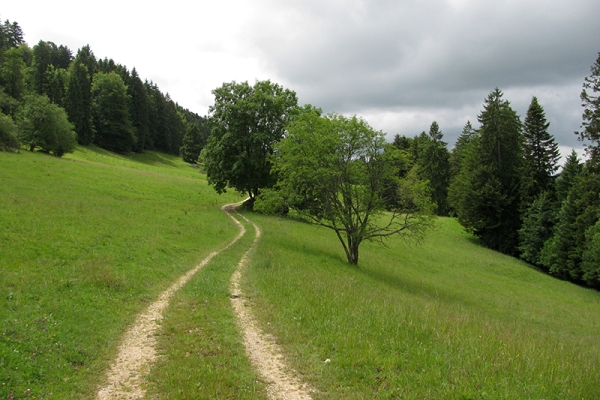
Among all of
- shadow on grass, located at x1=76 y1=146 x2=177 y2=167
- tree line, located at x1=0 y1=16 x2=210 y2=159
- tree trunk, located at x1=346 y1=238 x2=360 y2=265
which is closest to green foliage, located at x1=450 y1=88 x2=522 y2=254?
tree trunk, located at x1=346 y1=238 x2=360 y2=265

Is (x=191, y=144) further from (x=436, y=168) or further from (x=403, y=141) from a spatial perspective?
(x=436, y=168)

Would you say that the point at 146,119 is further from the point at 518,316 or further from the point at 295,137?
the point at 518,316

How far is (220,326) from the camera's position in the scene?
30.0 feet

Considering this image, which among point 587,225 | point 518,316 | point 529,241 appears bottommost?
point 518,316

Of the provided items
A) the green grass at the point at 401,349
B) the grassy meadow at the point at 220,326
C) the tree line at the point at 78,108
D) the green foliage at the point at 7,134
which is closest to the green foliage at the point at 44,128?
the tree line at the point at 78,108

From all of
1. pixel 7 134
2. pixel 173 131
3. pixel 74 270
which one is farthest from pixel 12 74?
pixel 74 270

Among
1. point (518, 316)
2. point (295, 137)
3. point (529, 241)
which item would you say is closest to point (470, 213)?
point (529, 241)

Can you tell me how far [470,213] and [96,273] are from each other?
4931cm

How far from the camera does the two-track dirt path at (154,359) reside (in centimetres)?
625

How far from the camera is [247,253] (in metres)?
20.6

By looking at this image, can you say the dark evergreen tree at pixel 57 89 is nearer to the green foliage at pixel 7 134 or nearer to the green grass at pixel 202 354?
the green foliage at pixel 7 134

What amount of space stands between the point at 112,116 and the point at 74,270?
3118 inches

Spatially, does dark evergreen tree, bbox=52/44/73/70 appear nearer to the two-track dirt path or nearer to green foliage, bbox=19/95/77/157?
green foliage, bbox=19/95/77/157

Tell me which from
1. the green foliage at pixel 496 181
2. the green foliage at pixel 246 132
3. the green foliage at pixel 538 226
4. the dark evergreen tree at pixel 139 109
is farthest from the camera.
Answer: the dark evergreen tree at pixel 139 109
